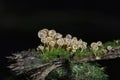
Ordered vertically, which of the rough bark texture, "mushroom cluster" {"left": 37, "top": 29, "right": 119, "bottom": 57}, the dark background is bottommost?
the rough bark texture

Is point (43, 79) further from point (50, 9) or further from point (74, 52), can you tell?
point (50, 9)

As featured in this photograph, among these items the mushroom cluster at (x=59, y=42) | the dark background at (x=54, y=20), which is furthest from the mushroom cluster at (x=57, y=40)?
the dark background at (x=54, y=20)

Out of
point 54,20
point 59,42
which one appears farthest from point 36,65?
point 54,20

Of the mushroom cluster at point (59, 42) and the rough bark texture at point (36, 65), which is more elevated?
the mushroom cluster at point (59, 42)

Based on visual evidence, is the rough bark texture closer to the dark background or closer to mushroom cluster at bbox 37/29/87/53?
mushroom cluster at bbox 37/29/87/53

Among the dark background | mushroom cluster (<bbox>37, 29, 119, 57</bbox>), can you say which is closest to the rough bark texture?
mushroom cluster (<bbox>37, 29, 119, 57</bbox>)

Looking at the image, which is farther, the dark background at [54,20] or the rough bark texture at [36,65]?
the dark background at [54,20]

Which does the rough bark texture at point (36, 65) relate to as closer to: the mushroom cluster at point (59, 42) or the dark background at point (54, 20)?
the mushroom cluster at point (59, 42)

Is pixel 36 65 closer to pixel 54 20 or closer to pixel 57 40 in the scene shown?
pixel 57 40
